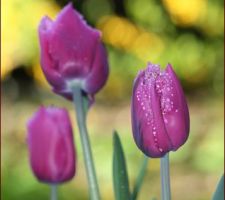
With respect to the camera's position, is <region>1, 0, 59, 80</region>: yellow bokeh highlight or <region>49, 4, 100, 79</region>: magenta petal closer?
<region>49, 4, 100, 79</region>: magenta petal

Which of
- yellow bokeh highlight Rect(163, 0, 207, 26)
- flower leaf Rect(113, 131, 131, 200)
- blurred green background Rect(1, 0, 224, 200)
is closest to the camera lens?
flower leaf Rect(113, 131, 131, 200)

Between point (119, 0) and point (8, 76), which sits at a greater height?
point (119, 0)

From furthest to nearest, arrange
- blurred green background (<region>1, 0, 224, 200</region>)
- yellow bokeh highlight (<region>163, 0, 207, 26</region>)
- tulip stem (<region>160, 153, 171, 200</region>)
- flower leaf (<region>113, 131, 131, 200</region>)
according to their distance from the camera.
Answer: yellow bokeh highlight (<region>163, 0, 207, 26</region>) → blurred green background (<region>1, 0, 224, 200</region>) → flower leaf (<region>113, 131, 131, 200</region>) → tulip stem (<region>160, 153, 171, 200</region>)

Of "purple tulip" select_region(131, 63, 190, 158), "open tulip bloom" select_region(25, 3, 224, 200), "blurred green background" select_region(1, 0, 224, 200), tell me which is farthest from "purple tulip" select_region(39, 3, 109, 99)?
"blurred green background" select_region(1, 0, 224, 200)

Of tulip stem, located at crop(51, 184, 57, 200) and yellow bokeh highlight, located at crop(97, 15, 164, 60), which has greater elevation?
yellow bokeh highlight, located at crop(97, 15, 164, 60)

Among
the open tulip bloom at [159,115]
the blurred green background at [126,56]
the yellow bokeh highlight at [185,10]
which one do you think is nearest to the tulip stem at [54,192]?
the open tulip bloom at [159,115]

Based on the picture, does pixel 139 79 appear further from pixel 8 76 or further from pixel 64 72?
pixel 8 76

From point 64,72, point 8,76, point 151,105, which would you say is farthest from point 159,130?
point 8,76

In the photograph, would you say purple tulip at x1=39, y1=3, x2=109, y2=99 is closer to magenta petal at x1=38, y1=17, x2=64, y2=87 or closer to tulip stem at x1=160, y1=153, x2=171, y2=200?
magenta petal at x1=38, y1=17, x2=64, y2=87
